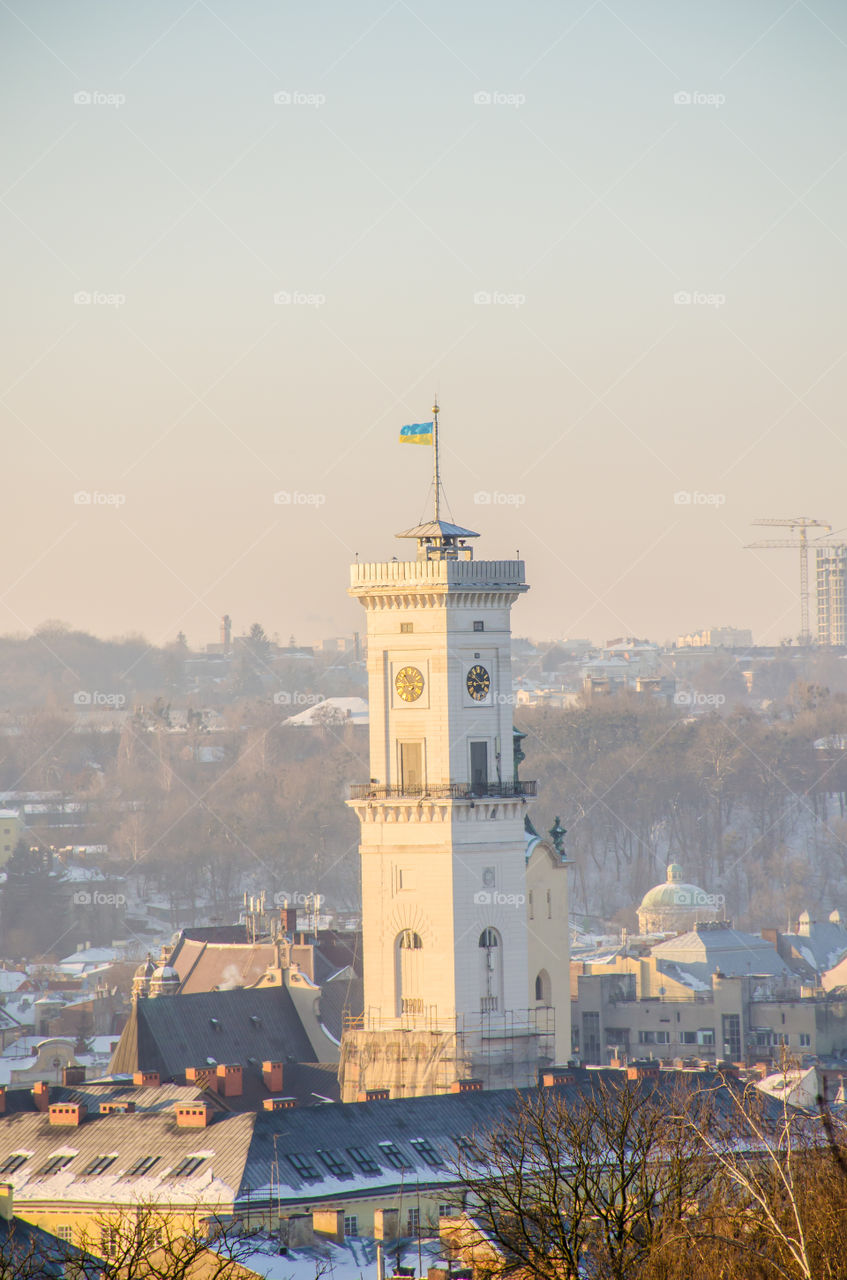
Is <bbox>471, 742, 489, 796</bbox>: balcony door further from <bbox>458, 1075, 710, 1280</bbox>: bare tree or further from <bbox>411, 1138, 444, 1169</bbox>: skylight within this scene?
<bbox>458, 1075, 710, 1280</bbox>: bare tree

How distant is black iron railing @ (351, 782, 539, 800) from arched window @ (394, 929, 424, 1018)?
370 centimetres

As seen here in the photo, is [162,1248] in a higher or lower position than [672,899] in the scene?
lower

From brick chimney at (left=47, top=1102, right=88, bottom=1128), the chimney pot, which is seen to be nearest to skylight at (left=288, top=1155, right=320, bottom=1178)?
brick chimney at (left=47, top=1102, right=88, bottom=1128)

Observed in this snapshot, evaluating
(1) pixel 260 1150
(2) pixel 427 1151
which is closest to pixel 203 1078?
(2) pixel 427 1151

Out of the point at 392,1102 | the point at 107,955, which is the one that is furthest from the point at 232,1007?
the point at 107,955

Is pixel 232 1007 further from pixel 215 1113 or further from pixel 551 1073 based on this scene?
pixel 215 1113

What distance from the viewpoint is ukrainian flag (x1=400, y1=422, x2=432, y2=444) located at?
96.0 meters

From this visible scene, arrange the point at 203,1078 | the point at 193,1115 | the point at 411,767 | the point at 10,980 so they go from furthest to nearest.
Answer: the point at 10,980 → the point at 411,767 → the point at 203,1078 → the point at 193,1115

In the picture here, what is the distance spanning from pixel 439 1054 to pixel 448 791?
7172 mm

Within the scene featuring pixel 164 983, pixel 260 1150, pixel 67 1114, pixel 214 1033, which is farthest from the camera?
pixel 164 983

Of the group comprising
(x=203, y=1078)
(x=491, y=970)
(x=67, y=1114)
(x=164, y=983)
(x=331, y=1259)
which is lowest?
(x=331, y=1259)

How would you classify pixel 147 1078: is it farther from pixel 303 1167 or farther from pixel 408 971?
pixel 303 1167

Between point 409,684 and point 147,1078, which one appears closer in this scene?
point 147,1078

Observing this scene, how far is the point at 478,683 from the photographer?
91938 millimetres
